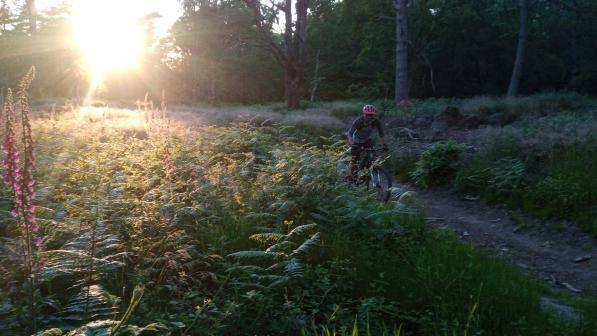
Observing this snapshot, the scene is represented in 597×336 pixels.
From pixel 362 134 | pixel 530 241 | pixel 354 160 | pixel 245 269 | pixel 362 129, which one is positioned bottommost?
pixel 530 241

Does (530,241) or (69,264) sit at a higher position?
(69,264)

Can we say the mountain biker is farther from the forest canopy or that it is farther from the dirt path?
the forest canopy

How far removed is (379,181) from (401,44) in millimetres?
18367

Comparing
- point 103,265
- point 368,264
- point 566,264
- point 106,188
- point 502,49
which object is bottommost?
point 566,264

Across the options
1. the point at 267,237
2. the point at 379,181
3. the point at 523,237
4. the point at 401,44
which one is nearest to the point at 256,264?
the point at 267,237

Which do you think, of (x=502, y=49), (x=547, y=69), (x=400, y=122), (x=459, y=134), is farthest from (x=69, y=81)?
(x=547, y=69)

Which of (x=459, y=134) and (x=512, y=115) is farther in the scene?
(x=512, y=115)

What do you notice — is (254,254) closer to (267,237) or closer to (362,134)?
(267,237)

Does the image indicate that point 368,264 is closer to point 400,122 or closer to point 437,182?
point 437,182

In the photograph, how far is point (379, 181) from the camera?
10.3 metres

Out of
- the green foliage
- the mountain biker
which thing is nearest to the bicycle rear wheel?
the mountain biker

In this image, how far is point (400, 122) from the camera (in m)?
20.4

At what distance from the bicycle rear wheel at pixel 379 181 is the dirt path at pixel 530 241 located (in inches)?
44.9

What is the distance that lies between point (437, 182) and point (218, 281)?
9582 mm
